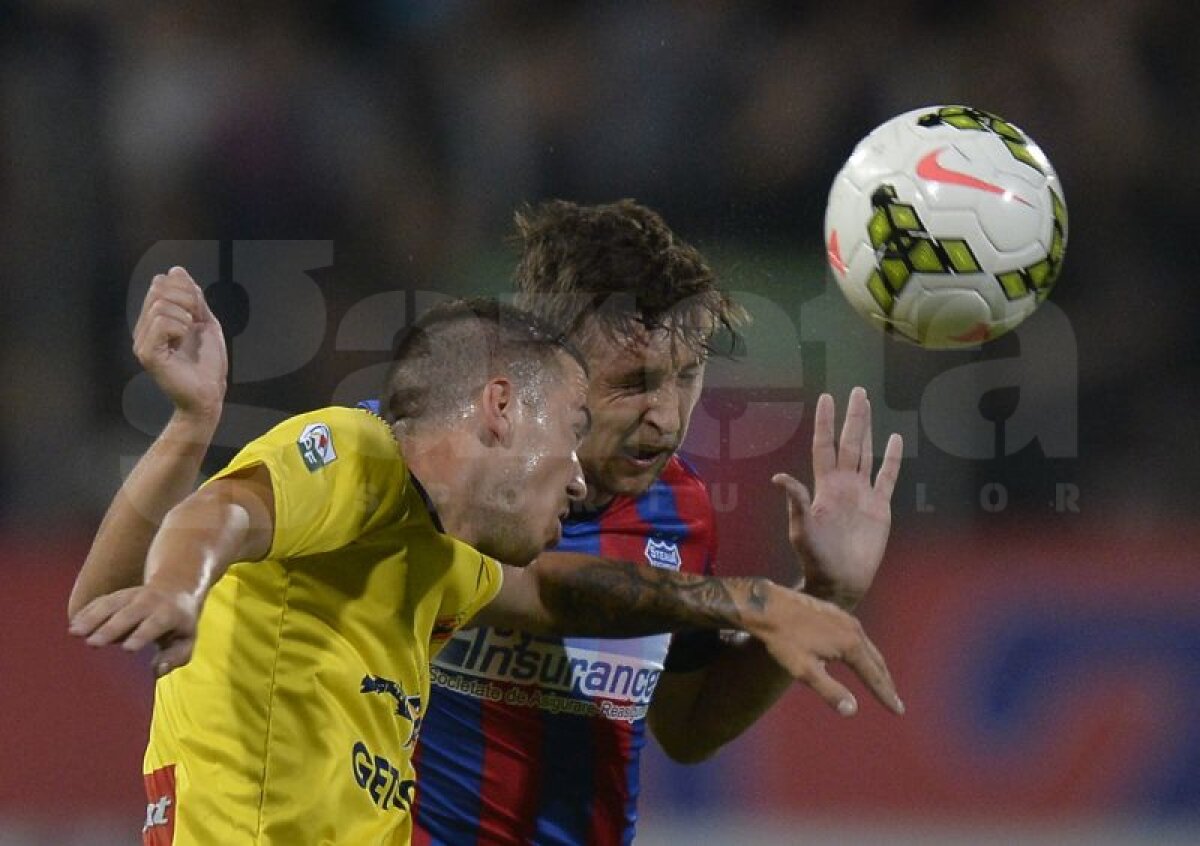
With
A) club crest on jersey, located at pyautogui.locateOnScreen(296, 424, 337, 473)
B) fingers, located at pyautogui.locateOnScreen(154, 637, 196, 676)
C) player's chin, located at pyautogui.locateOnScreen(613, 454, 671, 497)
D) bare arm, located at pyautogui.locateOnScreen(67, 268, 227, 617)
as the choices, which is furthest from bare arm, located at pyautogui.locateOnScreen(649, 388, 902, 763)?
fingers, located at pyautogui.locateOnScreen(154, 637, 196, 676)

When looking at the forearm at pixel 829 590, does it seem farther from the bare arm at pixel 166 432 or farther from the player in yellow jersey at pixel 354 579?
the bare arm at pixel 166 432

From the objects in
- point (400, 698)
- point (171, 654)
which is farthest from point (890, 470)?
point (171, 654)

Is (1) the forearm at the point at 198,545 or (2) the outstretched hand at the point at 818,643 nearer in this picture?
(1) the forearm at the point at 198,545

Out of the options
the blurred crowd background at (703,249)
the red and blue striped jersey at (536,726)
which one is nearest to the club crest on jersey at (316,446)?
the red and blue striped jersey at (536,726)

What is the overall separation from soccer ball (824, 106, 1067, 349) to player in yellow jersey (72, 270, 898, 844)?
989 mm

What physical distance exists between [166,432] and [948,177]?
1715mm

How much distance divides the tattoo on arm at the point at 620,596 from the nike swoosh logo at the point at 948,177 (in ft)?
3.33

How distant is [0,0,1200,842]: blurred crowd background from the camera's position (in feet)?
16.5

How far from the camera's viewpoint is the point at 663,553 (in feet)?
11.9

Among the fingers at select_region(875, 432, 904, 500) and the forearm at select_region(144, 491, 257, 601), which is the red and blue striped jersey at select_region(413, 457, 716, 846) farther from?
the forearm at select_region(144, 491, 257, 601)

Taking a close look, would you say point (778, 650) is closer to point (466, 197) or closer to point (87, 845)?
point (87, 845)

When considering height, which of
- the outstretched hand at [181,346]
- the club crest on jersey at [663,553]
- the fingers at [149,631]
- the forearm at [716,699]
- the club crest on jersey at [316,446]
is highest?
the outstretched hand at [181,346]

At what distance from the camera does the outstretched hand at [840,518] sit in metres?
3.17

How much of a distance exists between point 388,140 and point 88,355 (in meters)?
1.39
